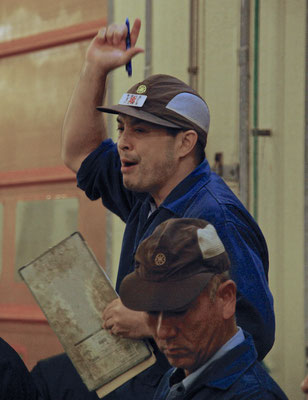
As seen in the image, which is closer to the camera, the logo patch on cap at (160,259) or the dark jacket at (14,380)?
the logo patch on cap at (160,259)

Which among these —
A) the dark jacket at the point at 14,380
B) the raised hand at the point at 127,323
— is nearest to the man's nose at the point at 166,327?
the raised hand at the point at 127,323

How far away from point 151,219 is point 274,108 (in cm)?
136

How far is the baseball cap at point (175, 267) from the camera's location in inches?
63.2

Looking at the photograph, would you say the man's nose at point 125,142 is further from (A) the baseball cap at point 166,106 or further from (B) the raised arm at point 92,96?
(B) the raised arm at point 92,96

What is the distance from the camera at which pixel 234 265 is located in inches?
87.0

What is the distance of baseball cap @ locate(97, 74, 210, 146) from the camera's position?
239cm

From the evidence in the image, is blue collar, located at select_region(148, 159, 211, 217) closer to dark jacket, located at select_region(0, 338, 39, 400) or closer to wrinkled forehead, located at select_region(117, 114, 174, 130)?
wrinkled forehead, located at select_region(117, 114, 174, 130)

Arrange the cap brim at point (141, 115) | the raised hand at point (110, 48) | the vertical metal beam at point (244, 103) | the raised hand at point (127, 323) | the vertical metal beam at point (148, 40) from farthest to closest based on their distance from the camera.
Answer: the vertical metal beam at point (148, 40)
the vertical metal beam at point (244, 103)
the raised hand at point (110, 48)
the cap brim at point (141, 115)
the raised hand at point (127, 323)

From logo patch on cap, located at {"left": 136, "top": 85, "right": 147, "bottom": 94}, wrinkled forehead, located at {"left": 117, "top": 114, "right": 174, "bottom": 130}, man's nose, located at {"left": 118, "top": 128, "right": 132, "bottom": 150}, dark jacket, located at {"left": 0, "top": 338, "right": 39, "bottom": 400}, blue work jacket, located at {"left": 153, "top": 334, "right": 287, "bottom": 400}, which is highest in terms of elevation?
logo patch on cap, located at {"left": 136, "top": 85, "right": 147, "bottom": 94}

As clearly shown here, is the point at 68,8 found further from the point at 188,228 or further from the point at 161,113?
the point at 188,228

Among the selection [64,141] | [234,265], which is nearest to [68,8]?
[64,141]

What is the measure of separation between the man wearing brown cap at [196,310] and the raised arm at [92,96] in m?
1.17

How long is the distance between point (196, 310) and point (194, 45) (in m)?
Answer: 2.53

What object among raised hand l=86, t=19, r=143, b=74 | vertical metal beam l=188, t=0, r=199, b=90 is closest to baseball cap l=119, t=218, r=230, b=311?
raised hand l=86, t=19, r=143, b=74
